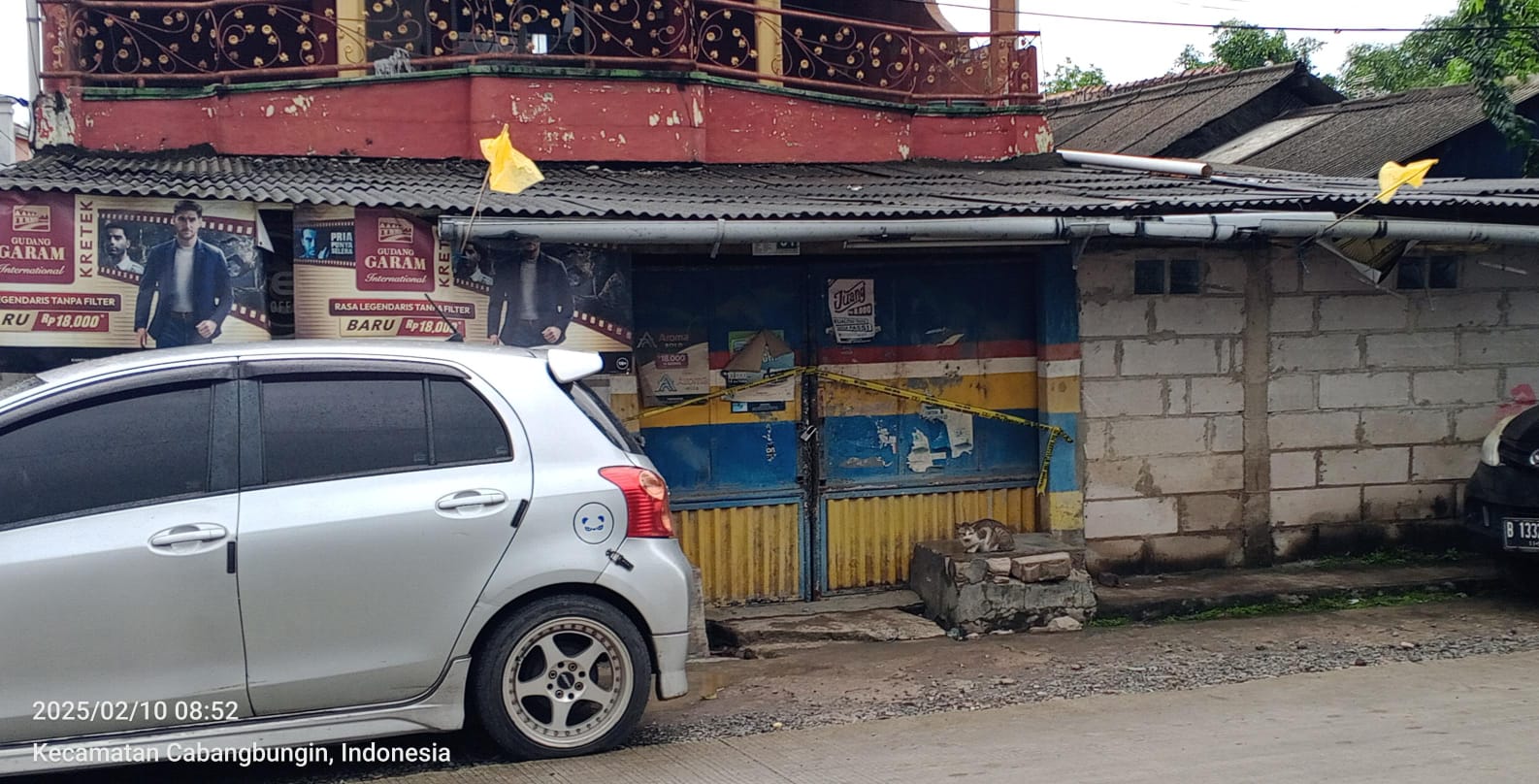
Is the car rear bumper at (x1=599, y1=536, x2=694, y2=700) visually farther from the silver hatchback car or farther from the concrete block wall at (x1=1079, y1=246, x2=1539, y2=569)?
the concrete block wall at (x1=1079, y1=246, x2=1539, y2=569)

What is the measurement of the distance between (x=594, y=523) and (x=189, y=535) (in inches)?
56.3

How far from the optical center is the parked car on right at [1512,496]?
7.74 m

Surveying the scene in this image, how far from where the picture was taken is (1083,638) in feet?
24.5

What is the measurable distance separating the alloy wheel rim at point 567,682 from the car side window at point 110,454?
134 cm

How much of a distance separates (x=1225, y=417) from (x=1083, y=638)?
2.08 meters

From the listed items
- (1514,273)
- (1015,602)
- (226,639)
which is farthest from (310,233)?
(1514,273)

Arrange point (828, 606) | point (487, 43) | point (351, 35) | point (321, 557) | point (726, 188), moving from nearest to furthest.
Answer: point (321, 557) < point (828, 606) < point (726, 188) < point (351, 35) < point (487, 43)

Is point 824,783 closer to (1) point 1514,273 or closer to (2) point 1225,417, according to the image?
(2) point 1225,417

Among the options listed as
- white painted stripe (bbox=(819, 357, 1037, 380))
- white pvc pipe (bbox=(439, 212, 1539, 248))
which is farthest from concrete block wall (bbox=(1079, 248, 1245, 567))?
white pvc pipe (bbox=(439, 212, 1539, 248))

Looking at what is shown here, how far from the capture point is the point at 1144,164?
9.70 meters

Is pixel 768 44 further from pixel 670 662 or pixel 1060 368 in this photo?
pixel 670 662

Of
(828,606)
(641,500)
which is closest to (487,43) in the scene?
(828,606)

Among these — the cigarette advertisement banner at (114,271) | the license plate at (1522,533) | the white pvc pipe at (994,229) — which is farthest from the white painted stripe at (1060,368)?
the cigarette advertisement banner at (114,271)

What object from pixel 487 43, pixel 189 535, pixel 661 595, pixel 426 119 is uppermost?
pixel 487 43
